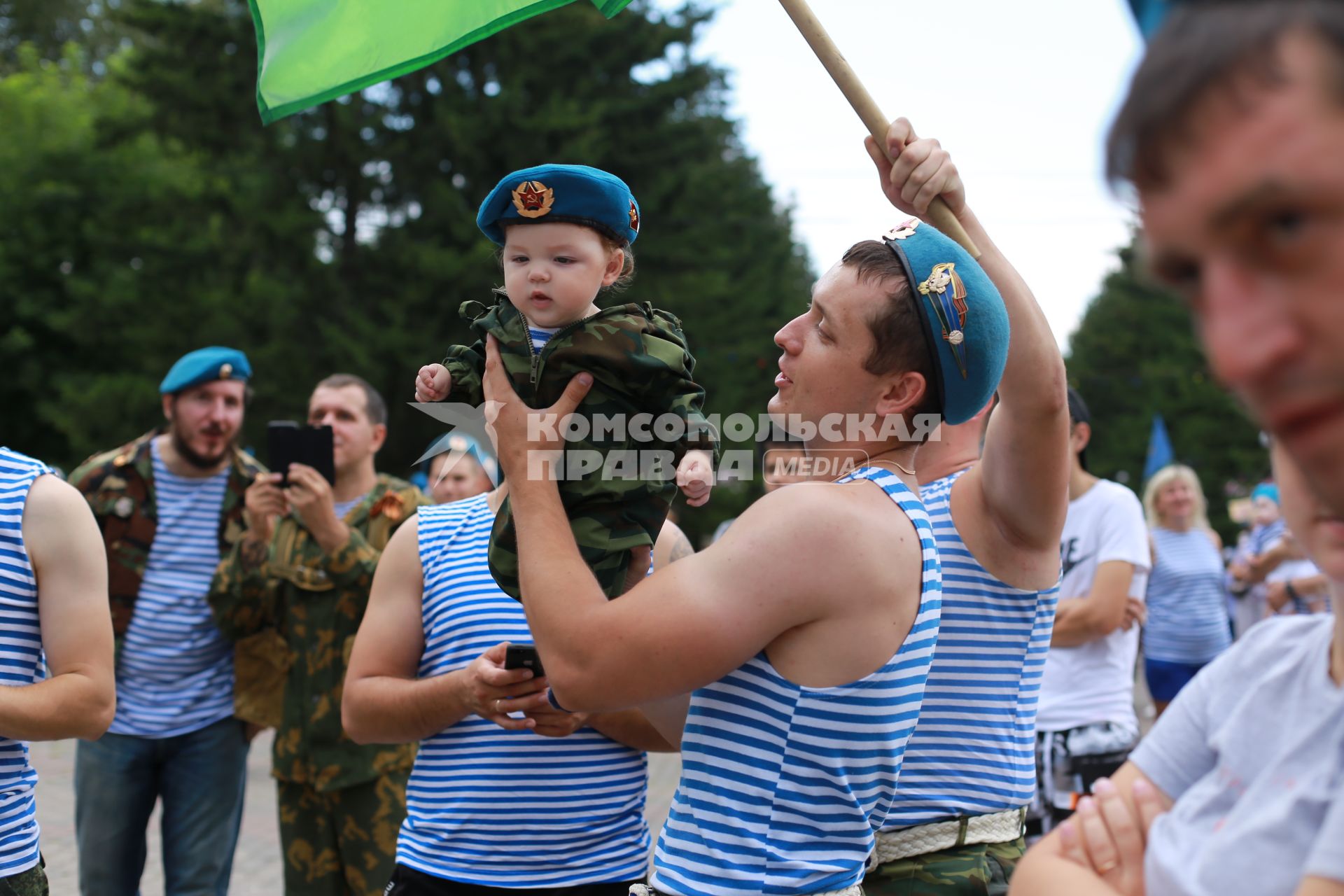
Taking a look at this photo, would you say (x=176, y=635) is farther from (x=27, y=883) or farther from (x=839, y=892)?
(x=839, y=892)

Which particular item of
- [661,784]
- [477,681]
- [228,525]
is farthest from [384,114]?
[477,681]

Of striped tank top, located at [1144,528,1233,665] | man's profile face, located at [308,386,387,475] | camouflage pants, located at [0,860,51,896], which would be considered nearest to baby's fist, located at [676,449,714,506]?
camouflage pants, located at [0,860,51,896]

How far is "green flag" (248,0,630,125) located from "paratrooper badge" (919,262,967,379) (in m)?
1.19

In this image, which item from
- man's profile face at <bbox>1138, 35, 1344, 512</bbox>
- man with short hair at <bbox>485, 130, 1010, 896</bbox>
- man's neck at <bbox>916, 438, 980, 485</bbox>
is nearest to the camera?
man's profile face at <bbox>1138, 35, 1344, 512</bbox>

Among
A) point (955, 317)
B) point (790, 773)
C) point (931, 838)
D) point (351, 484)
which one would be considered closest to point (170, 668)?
point (351, 484)

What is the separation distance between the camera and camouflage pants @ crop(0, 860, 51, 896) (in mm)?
2570

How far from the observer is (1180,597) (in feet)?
26.4

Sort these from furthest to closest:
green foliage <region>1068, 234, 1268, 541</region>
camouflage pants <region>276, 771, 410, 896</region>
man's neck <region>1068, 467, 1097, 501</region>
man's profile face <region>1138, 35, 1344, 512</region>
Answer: green foliage <region>1068, 234, 1268, 541</region>
man's neck <region>1068, 467, 1097, 501</region>
camouflage pants <region>276, 771, 410, 896</region>
man's profile face <region>1138, 35, 1344, 512</region>

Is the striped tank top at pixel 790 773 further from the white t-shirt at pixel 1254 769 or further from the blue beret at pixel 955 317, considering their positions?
the white t-shirt at pixel 1254 769

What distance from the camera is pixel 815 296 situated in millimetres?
2148

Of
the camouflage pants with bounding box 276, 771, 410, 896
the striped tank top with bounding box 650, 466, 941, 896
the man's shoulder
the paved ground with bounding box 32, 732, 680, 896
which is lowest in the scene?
the paved ground with bounding box 32, 732, 680, 896

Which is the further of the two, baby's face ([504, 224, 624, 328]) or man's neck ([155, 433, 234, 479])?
man's neck ([155, 433, 234, 479])

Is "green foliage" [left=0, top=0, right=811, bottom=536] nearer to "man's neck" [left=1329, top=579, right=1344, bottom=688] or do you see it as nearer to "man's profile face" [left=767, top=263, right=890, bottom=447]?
"man's profile face" [left=767, top=263, right=890, bottom=447]

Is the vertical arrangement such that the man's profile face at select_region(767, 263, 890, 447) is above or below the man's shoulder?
below
